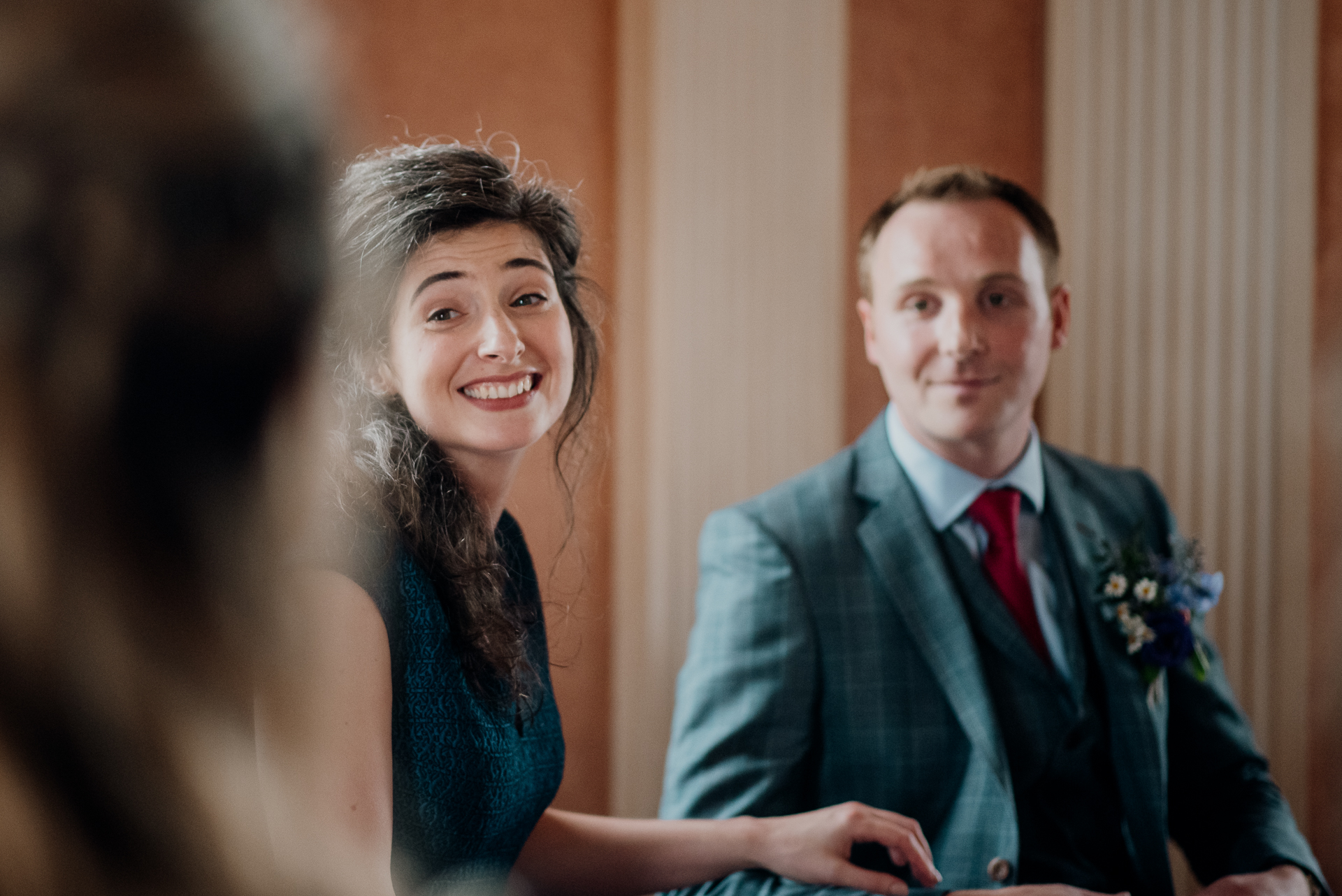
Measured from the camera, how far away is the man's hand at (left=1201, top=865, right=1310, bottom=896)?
1789mm

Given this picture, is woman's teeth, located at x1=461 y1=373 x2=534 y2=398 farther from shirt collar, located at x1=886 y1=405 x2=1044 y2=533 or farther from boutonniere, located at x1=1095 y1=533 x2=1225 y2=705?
boutonniere, located at x1=1095 y1=533 x2=1225 y2=705

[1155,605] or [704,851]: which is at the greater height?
[1155,605]

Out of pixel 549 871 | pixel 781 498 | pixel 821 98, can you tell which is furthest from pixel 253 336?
pixel 821 98

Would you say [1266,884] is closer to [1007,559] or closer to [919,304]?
[1007,559]

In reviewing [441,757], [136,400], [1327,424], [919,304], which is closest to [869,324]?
[919,304]

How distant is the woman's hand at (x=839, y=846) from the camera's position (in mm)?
1460

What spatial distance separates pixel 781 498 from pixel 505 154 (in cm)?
126

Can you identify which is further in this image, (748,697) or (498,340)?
(748,697)

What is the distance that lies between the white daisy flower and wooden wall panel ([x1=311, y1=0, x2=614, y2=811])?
1204 mm

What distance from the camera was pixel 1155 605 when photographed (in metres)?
1.95

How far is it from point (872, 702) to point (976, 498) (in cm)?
44

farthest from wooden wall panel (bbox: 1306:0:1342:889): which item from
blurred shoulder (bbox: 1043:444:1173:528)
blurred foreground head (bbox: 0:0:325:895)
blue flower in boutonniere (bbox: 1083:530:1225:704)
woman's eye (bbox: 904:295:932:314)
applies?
blurred foreground head (bbox: 0:0:325:895)

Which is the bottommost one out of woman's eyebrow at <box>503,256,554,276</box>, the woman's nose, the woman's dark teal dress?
the woman's dark teal dress

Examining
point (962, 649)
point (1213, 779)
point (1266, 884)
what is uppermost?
point (962, 649)
